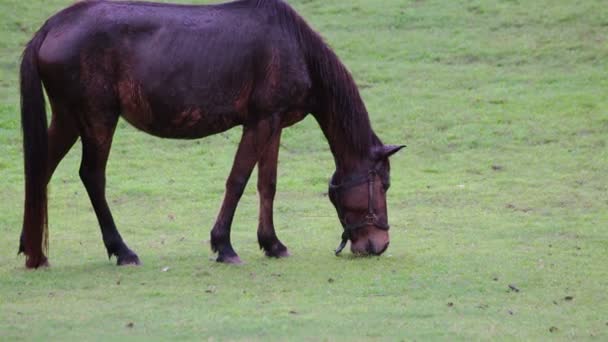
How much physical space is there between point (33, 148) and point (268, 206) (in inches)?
85.3

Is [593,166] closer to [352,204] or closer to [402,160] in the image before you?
[402,160]

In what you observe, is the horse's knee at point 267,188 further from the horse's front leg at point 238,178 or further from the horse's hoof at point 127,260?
the horse's hoof at point 127,260

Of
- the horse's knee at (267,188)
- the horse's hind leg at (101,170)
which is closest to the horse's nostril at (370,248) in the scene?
the horse's knee at (267,188)

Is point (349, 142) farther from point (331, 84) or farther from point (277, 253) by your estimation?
point (277, 253)

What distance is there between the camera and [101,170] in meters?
9.15

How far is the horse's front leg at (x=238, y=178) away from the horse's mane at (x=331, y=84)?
1.89ft

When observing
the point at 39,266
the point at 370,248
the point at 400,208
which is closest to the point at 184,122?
the point at 39,266

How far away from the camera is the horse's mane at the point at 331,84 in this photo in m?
9.55

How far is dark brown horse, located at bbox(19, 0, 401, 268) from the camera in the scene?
8930 mm

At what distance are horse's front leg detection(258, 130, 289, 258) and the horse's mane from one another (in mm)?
569

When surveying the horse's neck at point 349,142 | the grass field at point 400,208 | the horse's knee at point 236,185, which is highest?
the horse's neck at point 349,142

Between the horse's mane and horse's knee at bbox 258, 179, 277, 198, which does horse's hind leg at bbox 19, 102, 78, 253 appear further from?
the horse's mane

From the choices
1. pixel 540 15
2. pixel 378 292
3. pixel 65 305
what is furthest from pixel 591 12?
pixel 65 305

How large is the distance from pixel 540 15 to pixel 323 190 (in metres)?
9.14
